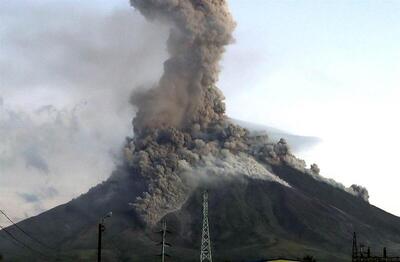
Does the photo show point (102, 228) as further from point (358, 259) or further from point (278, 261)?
point (358, 259)

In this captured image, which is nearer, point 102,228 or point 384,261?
point 102,228

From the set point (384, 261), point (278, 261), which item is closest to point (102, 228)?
point (278, 261)

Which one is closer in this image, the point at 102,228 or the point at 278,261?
the point at 102,228

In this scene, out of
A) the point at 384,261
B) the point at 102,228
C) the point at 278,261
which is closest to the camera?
the point at 102,228

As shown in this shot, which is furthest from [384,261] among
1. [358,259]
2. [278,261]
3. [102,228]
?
[102,228]

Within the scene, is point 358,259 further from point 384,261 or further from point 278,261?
point 278,261

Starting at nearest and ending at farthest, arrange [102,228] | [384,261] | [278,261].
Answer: [102,228] → [278,261] → [384,261]

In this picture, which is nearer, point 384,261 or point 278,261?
point 278,261
